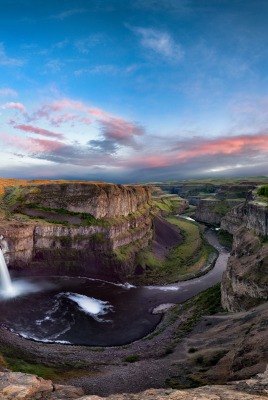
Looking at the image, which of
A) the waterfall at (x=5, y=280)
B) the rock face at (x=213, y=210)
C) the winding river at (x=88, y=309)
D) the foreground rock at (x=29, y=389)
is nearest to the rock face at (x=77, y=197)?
the winding river at (x=88, y=309)

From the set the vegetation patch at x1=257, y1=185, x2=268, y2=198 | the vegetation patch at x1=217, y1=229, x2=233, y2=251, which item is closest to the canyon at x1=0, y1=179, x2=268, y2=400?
the vegetation patch at x1=257, y1=185, x2=268, y2=198

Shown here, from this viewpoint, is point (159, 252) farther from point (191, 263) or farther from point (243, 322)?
point (243, 322)

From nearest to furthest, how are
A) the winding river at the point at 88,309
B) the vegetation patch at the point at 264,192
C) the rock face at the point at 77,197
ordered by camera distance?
the winding river at the point at 88,309 → the vegetation patch at the point at 264,192 → the rock face at the point at 77,197

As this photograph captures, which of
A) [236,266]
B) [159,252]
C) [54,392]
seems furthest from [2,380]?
[159,252]

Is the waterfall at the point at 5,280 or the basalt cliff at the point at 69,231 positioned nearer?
the waterfall at the point at 5,280

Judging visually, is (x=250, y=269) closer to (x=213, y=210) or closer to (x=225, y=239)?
(x=225, y=239)

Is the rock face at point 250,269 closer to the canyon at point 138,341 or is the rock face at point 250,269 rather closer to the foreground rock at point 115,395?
the canyon at point 138,341
